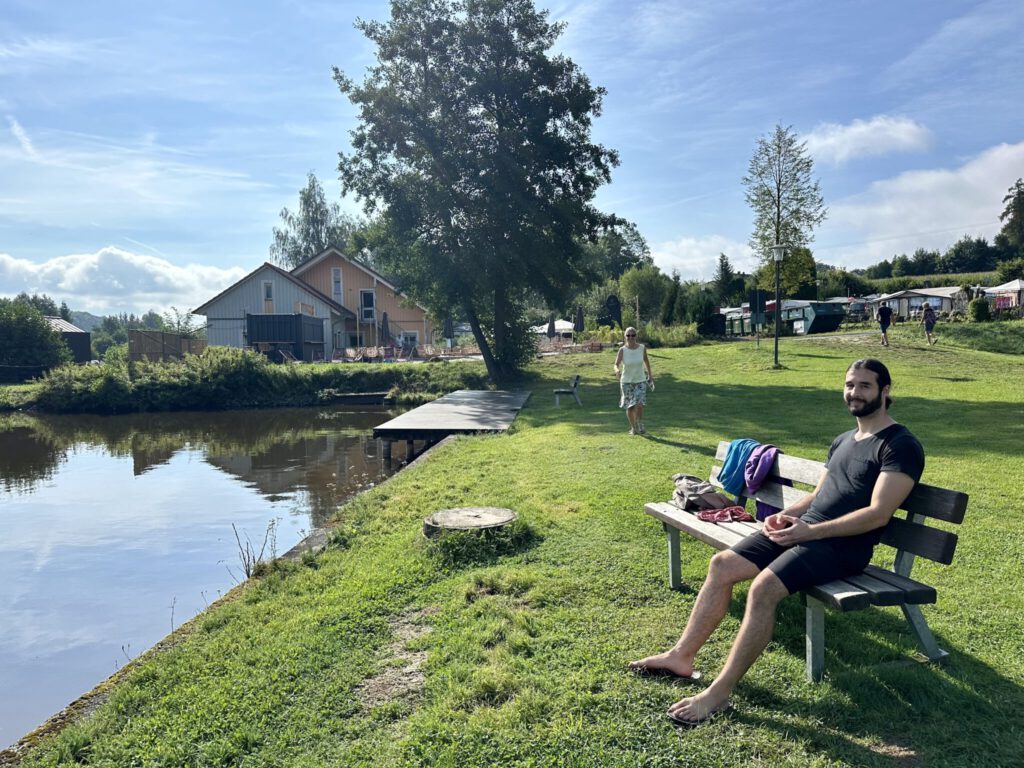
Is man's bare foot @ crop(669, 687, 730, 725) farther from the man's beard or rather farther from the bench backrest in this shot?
the man's beard

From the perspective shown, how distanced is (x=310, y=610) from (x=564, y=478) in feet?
13.1

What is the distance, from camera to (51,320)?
48.3 m

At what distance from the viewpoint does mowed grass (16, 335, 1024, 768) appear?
9.25 feet

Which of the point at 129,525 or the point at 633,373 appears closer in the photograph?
the point at 129,525

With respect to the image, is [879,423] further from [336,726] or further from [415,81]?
[415,81]

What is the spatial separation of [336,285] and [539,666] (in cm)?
4066

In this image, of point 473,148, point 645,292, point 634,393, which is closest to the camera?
point 634,393

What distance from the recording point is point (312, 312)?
39031mm

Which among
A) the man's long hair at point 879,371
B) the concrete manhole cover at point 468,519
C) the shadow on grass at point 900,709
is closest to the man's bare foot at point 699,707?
the shadow on grass at point 900,709

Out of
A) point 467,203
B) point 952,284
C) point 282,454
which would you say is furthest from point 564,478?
point 952,284

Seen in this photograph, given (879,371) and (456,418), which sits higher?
(879,371)

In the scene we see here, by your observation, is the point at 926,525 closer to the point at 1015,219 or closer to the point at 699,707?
the point at 699,707

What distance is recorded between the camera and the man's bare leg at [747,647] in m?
2.97

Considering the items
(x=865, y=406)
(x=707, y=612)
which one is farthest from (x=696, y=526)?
(x=865, y=406)
